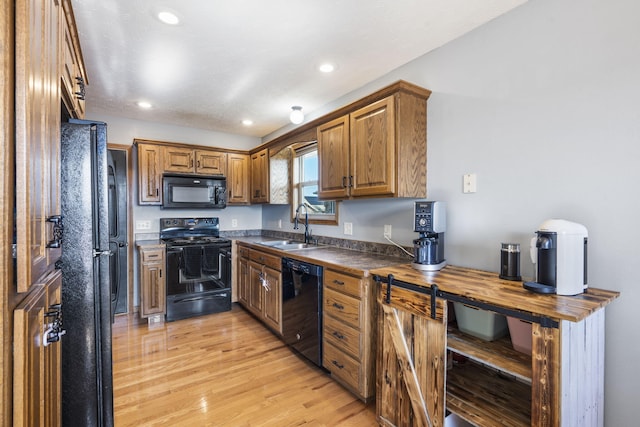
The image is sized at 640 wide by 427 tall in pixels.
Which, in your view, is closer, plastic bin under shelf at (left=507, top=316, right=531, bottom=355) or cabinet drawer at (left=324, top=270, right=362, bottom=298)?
plastic bin under shelf at (left=507, top=316, right=531, bottom=355)

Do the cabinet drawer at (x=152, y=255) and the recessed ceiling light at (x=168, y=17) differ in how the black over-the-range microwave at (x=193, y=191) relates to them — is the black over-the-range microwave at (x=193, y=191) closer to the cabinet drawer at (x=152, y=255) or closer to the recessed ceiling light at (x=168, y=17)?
the cabinet drawer at (x=152, y=255)

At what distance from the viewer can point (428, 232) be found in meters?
1.92

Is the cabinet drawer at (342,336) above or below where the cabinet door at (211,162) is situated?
below

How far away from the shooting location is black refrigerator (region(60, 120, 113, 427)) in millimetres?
1449

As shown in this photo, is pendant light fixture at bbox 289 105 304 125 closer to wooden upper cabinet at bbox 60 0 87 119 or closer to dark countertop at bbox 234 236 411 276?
dark countertop at bbox 234 236 411 276

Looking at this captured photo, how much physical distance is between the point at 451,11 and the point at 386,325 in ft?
6.12

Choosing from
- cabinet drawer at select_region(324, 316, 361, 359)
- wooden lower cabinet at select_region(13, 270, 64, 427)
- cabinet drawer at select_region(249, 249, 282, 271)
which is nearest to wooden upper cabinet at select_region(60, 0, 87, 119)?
wooden lower cabinet at select_region(13, 270, 64, 427)

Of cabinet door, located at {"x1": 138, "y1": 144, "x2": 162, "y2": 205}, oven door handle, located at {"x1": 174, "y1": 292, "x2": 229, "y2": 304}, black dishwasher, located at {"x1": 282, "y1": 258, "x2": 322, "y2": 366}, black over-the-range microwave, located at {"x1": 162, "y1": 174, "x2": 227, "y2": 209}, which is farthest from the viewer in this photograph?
black over-the-range microwave, located at {"x1": 162, "y1": 174, "x2": 227, "y2": 209}

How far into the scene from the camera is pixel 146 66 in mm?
2426

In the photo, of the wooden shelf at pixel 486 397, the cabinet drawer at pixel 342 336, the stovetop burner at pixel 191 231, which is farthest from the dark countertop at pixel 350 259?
the stovetop burner at pixel 191 231

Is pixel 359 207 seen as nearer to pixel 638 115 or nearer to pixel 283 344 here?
pixel 283 344

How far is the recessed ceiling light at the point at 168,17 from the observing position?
1777 millimetres

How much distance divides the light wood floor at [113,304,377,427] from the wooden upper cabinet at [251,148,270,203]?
1.71 metres

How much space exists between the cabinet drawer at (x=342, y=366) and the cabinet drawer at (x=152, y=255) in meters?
2.25
